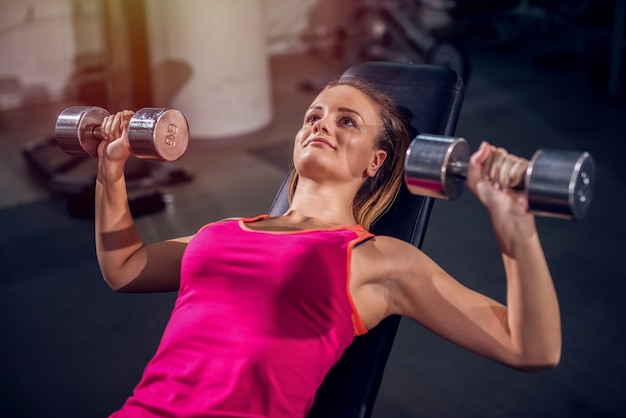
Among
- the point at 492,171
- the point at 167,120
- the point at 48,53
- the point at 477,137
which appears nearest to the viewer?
the point at 492,171

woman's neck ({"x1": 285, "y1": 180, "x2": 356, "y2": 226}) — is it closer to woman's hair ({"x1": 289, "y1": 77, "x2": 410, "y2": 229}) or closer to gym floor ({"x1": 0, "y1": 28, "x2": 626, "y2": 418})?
woman's hair ({"x1": 289, "y1": 77, "x2": 410, "y2": 229})

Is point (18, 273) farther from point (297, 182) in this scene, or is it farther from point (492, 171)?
point (492, 171)

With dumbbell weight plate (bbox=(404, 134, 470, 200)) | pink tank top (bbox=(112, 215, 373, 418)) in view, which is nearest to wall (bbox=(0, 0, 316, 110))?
pink tank top (bbox=(112, 215, 373, 418))

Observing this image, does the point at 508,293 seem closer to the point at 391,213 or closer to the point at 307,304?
the point at 307,304

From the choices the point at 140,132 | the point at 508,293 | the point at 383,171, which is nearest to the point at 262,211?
the point at 383,171

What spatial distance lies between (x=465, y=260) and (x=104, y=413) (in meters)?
1.43

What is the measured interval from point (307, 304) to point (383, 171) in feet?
1.71

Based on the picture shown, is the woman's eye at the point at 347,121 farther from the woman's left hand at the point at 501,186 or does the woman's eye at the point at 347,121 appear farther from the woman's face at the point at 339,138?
the woman's left hand at the point at 501,186

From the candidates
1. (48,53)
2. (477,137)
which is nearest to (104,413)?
(477,137)

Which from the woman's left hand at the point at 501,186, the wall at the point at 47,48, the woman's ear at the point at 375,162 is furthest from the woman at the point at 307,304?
the wall at the point at 47,48

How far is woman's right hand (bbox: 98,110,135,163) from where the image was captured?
5.16 ft

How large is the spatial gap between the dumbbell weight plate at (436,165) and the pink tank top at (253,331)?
26cm

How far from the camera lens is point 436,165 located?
3.79 ft

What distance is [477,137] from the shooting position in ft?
13.9
